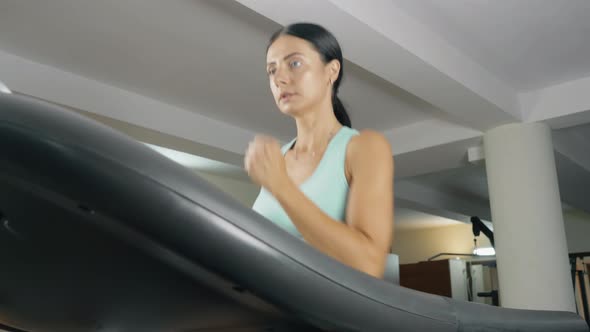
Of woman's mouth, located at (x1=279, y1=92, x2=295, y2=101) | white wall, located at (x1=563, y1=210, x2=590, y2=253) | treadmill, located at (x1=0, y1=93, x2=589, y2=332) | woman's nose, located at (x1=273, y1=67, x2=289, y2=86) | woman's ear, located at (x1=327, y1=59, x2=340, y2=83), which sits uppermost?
white wall, located at (x1=563, y1=210, x2=590, y2=253)

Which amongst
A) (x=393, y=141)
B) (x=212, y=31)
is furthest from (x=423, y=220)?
(x=212, y=31)

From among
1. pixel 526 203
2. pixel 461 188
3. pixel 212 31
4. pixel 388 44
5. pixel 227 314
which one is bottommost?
pixel 227 314

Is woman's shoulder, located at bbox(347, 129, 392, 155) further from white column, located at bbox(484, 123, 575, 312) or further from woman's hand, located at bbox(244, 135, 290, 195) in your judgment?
white column, located at bbox(484, 123, 575, 312)

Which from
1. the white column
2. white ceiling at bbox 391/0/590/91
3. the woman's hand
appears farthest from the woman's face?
the white column

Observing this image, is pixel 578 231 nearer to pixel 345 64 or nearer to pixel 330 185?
pixel 345 64

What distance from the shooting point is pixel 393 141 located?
13.2 ft

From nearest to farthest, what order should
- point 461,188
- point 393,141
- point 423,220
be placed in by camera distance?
point 393,141, point 461,188, point 423,220

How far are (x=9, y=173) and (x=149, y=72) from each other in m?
3.08

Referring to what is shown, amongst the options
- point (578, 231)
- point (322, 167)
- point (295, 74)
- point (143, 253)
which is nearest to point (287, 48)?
point (295, 74)

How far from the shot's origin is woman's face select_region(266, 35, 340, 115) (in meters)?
0.59

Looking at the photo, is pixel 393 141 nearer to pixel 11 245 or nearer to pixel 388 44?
pixel 388 44

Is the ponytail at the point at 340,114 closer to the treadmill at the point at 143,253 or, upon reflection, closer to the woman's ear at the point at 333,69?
the woman's ear at the point at 333,69

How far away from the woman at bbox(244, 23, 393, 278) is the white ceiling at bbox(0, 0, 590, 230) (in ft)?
4.97

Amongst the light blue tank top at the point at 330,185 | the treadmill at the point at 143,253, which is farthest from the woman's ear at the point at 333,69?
the treadmill at the point at 143,253
